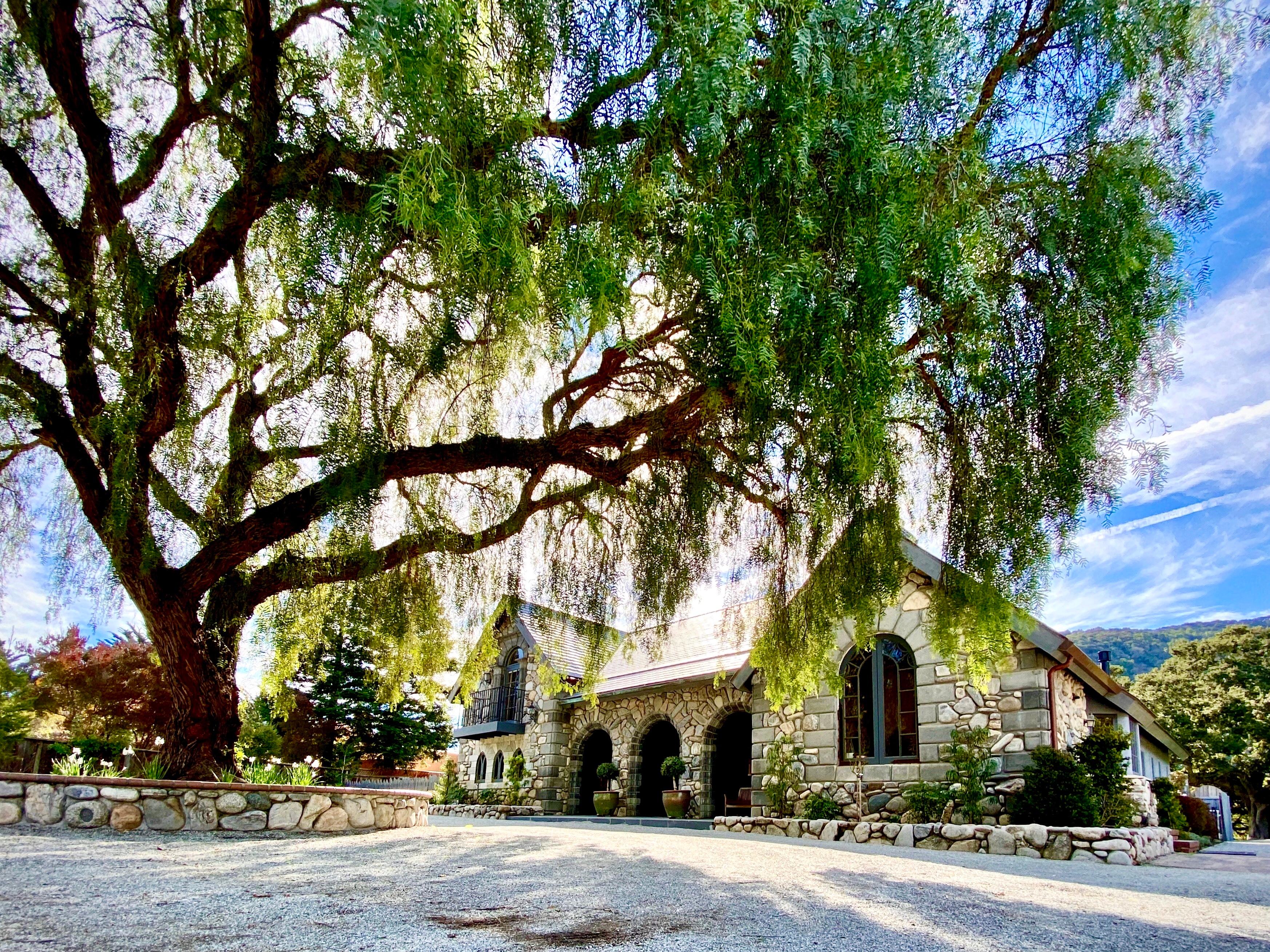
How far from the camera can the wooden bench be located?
12.2 metres

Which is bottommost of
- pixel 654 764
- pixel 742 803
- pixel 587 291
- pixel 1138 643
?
pixel 742 803

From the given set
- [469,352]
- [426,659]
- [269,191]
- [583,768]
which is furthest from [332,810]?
[583,768]

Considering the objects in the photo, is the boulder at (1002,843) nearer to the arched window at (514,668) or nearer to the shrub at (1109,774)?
the shrub at (1109,774)

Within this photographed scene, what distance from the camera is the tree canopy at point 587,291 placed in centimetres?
321

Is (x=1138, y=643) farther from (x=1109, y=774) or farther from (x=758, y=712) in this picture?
(x=1109, y=774)

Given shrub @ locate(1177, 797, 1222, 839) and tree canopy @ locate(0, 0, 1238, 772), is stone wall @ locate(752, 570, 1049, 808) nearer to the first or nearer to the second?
tree canopy @ locate(0, 0, 1238, 772)

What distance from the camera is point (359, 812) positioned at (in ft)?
24.0

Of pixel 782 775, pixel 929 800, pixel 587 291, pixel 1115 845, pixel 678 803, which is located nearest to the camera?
pixel 587 291

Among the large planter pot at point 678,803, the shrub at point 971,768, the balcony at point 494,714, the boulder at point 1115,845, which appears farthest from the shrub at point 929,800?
the balcony at point 494,714

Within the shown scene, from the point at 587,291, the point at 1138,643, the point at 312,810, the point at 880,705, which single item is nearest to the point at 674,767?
the point at 880,705

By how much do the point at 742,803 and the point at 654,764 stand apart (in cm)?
331

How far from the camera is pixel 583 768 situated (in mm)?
16188

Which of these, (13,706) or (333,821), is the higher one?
(13,706)

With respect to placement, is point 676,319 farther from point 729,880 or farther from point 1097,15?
point 729,880
